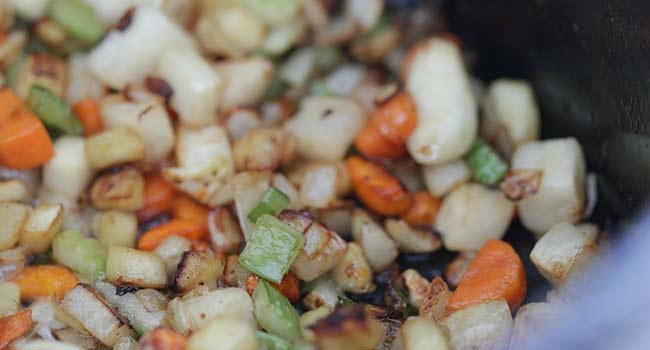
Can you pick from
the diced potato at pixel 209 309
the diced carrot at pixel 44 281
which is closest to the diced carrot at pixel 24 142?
the diced carrot at pixel 44 281

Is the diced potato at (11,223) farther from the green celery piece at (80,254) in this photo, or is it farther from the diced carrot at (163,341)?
the diced carrot at (163,341)

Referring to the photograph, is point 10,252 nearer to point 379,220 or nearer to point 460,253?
point 379,220

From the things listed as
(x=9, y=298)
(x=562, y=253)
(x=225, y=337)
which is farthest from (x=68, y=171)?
(x=562, y=253)

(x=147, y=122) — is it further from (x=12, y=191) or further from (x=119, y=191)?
(x=12, y=191)

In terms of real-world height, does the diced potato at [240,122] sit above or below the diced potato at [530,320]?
above

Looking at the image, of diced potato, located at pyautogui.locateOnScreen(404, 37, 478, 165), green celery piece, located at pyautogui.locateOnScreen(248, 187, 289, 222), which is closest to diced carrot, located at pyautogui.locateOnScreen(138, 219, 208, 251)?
green celery piece, located at pyautogui.locateOnScreen(248, 187, 289, 222)

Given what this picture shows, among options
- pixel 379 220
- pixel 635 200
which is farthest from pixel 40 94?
pixel 635 200
